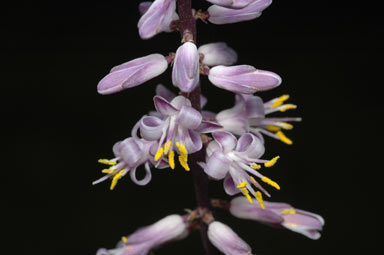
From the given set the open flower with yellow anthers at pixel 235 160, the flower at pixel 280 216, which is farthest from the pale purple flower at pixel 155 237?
the open flower with yellow anthers at pixel 235 160

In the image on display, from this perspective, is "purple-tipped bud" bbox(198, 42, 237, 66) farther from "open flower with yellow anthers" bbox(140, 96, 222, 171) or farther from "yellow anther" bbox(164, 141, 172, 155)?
"yellow anther" bbox(164, 141, 172, 155)

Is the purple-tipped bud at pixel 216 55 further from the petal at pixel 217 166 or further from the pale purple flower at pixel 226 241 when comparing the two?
the pale purple flower at pixel 226 241

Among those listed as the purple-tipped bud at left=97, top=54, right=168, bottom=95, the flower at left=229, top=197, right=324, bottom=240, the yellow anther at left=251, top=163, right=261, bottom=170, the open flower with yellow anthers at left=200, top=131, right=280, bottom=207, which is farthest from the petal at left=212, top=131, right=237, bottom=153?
Answer: the flower at left=229, top=197, right=324, bottom=240

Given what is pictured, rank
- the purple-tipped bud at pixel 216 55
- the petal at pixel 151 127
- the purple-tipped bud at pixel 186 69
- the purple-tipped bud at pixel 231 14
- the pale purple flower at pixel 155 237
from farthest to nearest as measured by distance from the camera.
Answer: the pale purple flower at pixel 155 237
the purple-tipped bud at pixel 216 55
the purple-tipped bud at pixel 231 14
the petal at pixel 151 127
the purple-tipped bud at pixel 186 69

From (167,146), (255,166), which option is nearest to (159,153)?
(167,146)

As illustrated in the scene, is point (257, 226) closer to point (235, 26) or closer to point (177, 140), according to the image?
point (235, 26)
